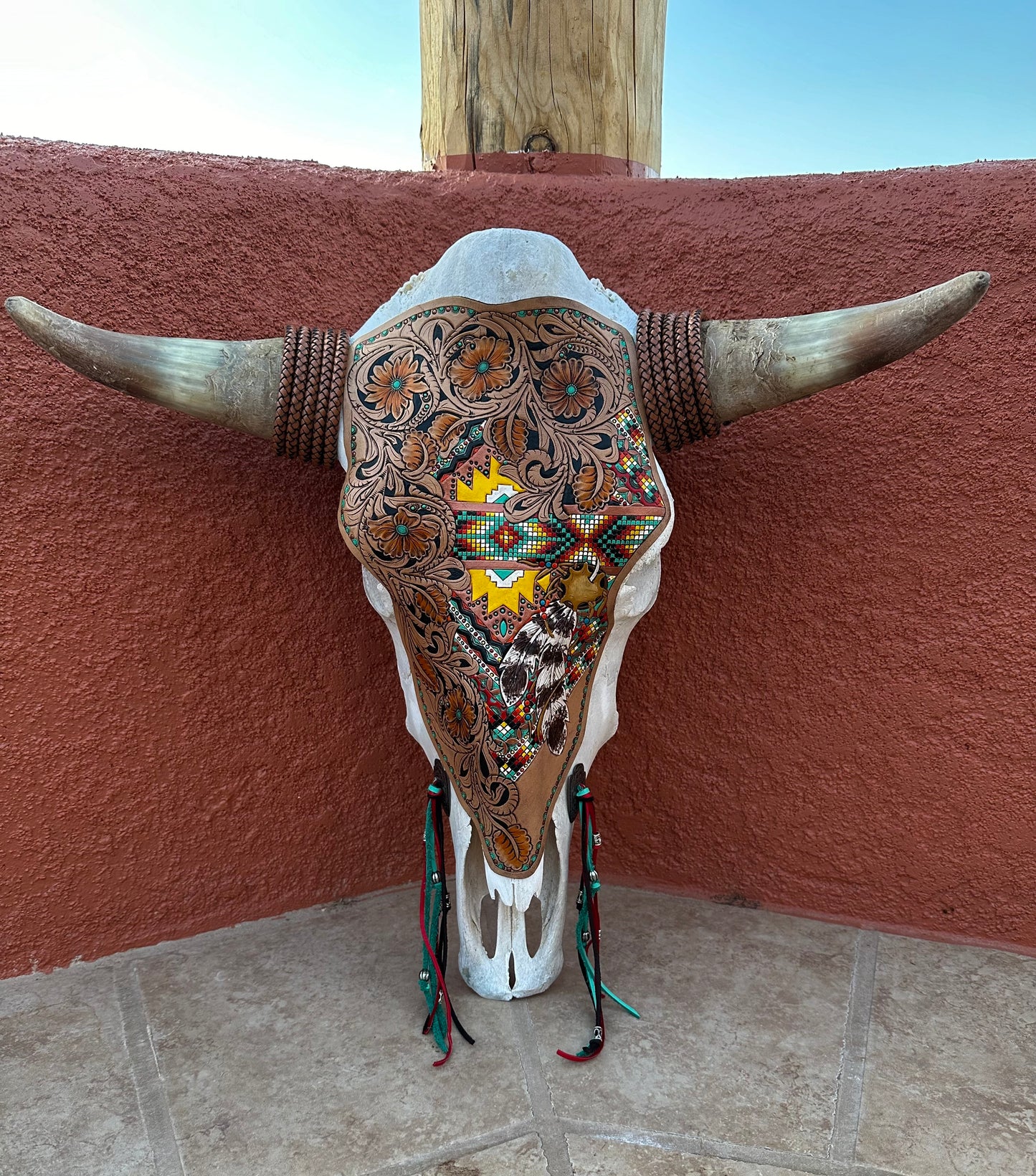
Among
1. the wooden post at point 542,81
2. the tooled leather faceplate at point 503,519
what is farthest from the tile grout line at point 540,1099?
the wooden post at point 542,81

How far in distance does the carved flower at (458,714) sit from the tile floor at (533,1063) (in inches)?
20.9

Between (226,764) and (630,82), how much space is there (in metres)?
1.76

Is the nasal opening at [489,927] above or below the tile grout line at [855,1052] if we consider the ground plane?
above

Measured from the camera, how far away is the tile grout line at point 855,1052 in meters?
1.32

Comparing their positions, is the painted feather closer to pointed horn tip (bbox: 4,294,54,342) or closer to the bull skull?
the bull skull

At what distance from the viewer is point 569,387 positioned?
1434 millimetres

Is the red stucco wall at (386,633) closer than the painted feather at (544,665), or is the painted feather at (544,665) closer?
the painted feather at (544,665)

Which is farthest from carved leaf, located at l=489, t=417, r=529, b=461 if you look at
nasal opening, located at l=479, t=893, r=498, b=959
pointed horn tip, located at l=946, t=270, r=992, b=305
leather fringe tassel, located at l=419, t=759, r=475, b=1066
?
nasal opening, located at l=479, t=893, r=498, b=959

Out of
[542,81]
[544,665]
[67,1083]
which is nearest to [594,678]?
[544,665]

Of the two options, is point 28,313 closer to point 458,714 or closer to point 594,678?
point 458,714

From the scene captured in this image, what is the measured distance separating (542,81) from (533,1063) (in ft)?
6.55

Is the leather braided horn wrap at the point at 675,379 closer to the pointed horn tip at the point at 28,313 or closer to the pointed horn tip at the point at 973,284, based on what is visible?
the pointed horn tip at the point at 973,284

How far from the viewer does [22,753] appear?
1.75m

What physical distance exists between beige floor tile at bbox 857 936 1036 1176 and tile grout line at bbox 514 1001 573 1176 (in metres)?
0.42
